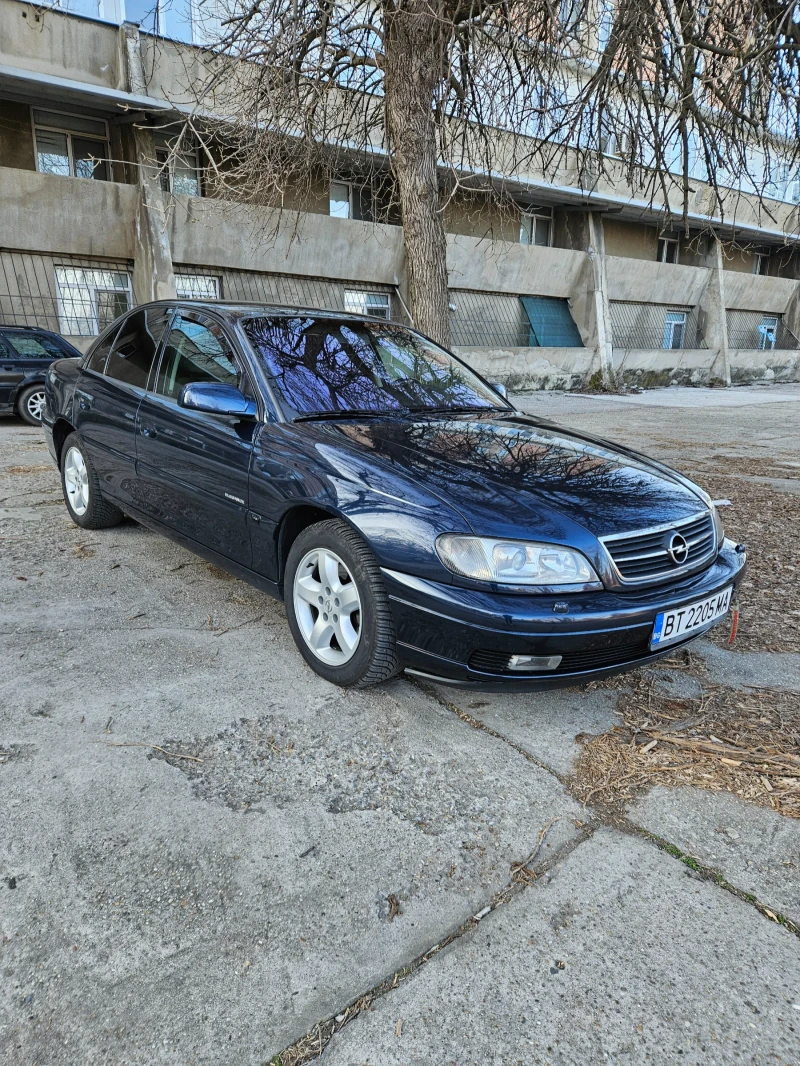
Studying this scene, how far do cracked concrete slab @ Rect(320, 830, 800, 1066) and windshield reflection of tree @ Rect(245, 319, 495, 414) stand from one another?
2.32 m

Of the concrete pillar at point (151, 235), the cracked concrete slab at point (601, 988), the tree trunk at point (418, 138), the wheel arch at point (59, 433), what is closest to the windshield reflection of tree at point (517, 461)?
the cracked concrete slab at point (601, 988)

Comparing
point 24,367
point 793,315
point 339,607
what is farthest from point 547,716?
point 793,315

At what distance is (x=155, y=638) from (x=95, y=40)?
13.6 metres

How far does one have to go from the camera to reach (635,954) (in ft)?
6.03

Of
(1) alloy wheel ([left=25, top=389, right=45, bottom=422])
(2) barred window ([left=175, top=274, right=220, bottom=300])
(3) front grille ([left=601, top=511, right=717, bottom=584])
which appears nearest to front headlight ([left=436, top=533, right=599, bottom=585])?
(3) front grille ([left=601, top=511, right=717, bottom=584])


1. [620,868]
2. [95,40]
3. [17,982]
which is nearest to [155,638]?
[17,982]

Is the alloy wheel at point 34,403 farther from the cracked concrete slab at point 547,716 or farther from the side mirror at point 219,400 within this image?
the cracked concrete slab at point 547,716

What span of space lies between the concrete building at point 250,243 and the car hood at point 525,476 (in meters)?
4.75

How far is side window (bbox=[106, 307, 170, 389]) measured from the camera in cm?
426

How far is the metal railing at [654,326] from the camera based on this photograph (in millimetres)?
22750

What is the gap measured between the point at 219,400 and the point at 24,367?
26.6 ft

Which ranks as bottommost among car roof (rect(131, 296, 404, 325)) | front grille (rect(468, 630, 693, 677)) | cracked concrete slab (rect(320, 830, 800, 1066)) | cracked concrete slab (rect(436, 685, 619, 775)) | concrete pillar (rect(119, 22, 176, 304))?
cracked concrete slab (rect(320, 830, 800, 1066))

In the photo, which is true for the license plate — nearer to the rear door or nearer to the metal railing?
the rear door

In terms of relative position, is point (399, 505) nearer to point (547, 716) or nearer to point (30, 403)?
point (547, 716)
